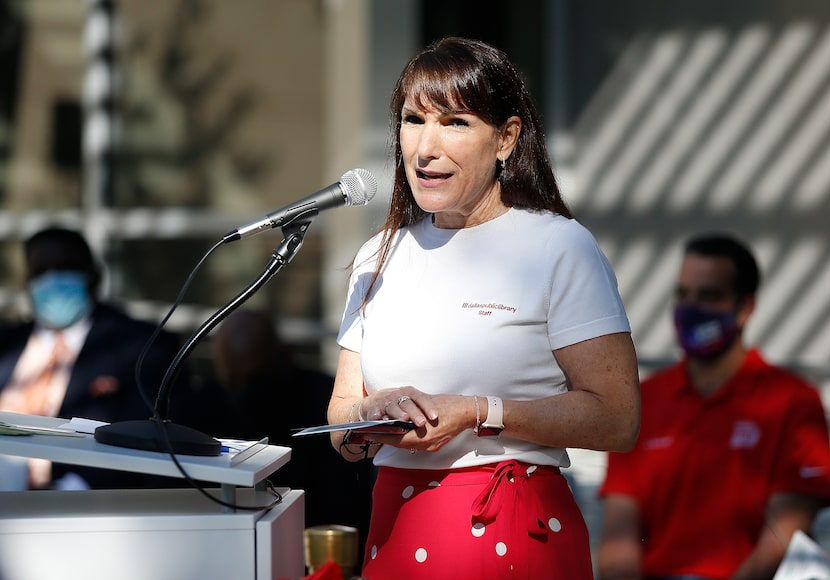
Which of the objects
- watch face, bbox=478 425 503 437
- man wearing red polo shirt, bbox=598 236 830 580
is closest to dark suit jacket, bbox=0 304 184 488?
man wearing red polo shirt, bbox=598 236 830 580

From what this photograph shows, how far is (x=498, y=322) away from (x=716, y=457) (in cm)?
175

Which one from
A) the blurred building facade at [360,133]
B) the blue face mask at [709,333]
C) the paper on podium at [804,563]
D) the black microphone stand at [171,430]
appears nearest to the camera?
the black microphone stand at [171,430]

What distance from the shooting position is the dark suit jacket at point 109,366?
425 cm

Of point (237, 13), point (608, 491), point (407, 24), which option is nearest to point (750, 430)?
point (608, 491)

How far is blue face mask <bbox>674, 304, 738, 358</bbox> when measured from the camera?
3760 mm

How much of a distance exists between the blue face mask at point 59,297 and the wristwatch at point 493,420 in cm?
272

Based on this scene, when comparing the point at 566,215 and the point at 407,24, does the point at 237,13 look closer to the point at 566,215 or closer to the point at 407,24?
the point at 407,24

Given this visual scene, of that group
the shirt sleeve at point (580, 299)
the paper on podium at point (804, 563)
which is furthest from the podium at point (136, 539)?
the paper on podium at point (804, 563)

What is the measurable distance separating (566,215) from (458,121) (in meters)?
0.28

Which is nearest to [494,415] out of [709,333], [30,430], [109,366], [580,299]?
[580,299]

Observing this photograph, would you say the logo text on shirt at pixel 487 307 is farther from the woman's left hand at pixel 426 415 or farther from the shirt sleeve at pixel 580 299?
the woman's left hand at pixel 426 415

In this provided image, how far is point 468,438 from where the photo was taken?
2104 millimetres

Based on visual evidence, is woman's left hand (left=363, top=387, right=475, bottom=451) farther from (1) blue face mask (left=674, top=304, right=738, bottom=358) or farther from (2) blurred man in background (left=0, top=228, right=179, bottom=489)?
(2) blurred man in background (left=0, top=228, right=179, bottom=489)

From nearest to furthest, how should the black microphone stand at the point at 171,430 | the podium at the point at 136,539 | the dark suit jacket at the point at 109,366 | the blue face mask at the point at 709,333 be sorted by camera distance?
1. the podium at the point at 136,539
2. the black microphone stand at the point at 171,430
3. the blue face mask at the point at 709,333
4. the dark suit jacket at the point at 109,366
